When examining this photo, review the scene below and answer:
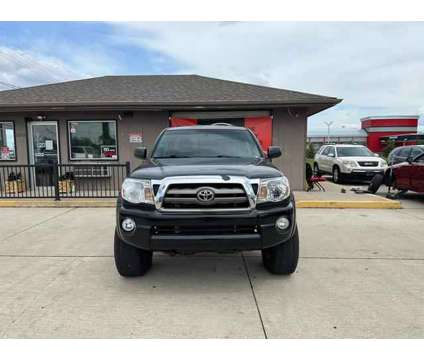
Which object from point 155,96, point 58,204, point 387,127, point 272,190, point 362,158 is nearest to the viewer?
point 272,190

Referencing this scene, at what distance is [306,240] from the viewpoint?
5.48 m

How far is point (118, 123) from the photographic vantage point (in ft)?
34.8

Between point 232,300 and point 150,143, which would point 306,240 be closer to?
point 232,300

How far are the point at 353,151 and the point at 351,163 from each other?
1.38 metres

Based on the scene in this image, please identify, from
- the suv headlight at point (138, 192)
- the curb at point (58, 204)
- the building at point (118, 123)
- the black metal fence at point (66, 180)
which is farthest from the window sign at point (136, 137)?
the suv headlight at point (138, 192)

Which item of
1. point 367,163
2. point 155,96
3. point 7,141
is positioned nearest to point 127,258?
point 155,96

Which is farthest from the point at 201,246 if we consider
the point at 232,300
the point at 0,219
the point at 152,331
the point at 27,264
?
the point at 0,219

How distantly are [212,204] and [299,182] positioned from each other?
778cm

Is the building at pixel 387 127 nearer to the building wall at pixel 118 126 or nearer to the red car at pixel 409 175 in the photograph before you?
the red car at pixel 409 175

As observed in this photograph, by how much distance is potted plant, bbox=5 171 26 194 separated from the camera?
998cm

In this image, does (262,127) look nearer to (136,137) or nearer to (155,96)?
(155,96)

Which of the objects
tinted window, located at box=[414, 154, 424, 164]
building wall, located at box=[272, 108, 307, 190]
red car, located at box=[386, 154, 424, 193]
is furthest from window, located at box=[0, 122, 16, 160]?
tinted window, located at box=[414, 154, 424, 164]

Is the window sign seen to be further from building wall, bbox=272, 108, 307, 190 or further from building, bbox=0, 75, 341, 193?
building wall, bbox=272, 108, 307, 190

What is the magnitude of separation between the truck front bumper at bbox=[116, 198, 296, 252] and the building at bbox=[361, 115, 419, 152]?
1923 inches
